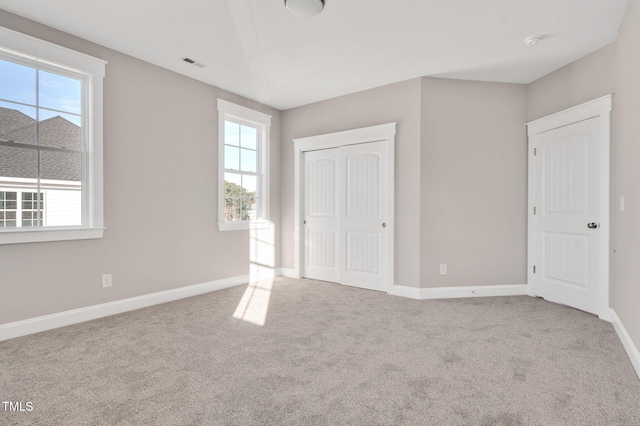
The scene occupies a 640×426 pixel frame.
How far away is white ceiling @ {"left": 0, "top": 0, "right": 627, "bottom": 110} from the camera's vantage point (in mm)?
2668

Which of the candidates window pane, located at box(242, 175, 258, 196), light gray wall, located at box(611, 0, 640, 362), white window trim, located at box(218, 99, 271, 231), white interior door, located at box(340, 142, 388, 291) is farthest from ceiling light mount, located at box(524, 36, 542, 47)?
window pane, located at box(242, 175, 258, 196)

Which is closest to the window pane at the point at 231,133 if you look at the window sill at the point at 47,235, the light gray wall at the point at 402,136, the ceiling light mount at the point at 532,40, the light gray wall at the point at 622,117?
the light gray wall at the point at 402,136

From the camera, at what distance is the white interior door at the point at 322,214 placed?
4914 mm

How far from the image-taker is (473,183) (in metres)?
4.17

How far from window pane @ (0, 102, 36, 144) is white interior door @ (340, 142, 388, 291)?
11.1 feet

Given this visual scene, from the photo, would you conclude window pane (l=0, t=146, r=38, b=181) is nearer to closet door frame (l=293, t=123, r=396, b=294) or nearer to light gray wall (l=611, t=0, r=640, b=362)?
closet door frame (l=293, t=123, r=396, b=294)

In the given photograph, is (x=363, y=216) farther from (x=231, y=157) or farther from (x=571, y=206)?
(x=571, y=206)

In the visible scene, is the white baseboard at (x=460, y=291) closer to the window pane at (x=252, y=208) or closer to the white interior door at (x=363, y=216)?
the white interior door at (x=363, y=216)

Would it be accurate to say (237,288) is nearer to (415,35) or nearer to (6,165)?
(6,165)

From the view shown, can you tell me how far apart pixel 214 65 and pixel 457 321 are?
3708 millimetres

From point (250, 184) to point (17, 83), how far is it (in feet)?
9.04

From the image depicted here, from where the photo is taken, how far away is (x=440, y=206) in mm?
4129

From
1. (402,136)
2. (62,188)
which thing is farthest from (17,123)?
(402,136)

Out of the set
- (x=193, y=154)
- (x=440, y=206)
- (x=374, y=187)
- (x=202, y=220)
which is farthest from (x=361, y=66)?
(x=202, y=220)
